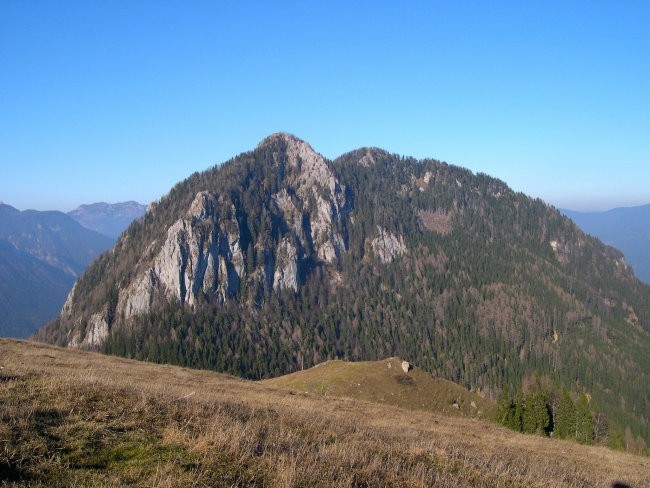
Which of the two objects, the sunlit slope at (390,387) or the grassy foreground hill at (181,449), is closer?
the grassy foreground hill at (181,449)

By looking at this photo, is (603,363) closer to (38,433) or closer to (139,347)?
(139,347)

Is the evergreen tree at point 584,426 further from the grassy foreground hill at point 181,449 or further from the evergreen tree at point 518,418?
the grassy foreground hill at point 181,449

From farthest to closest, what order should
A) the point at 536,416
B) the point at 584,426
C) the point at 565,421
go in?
the point at 565,421, the point at 536,416, the point at 584,426

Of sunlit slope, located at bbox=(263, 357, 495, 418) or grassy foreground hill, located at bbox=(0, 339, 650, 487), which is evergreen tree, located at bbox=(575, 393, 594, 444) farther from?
grassy foreground hill, located at bbox=(0, 339, 650, 487)

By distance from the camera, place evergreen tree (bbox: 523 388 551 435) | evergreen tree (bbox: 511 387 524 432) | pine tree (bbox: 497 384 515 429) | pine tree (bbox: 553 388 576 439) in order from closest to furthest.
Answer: evergreen tree (bbox: 523 388 551 435)
evergreen tree (bbox: 511 387 524 432)
pine tree (bbox: 497 384 515 429)
pine tree (bbox: 553 388 576 439)

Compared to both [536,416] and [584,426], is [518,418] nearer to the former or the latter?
[536,416]

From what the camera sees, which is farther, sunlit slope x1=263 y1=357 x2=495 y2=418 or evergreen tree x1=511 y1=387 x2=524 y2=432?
sunlit slope x1=263 y1=357 x2=495 y2=418

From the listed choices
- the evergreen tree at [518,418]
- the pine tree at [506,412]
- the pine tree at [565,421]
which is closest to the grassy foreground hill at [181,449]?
the evergreen tree at [518,418]

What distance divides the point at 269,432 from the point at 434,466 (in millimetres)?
5183

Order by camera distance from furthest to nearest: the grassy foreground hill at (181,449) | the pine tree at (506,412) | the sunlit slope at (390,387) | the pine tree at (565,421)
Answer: the sunlit slope at (390,387), the pine tree at (565,421), the pine tree at (506,412), the grassy foreground hill at (181,449)

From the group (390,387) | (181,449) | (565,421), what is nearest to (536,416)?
(565,421)

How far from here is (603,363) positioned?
198625mm

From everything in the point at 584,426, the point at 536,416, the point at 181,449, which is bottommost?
the point at 584,426

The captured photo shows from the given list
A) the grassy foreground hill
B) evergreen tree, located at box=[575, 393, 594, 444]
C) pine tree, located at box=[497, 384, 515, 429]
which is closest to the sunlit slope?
pine tree, located at box=[497, 384, 515, 429]
